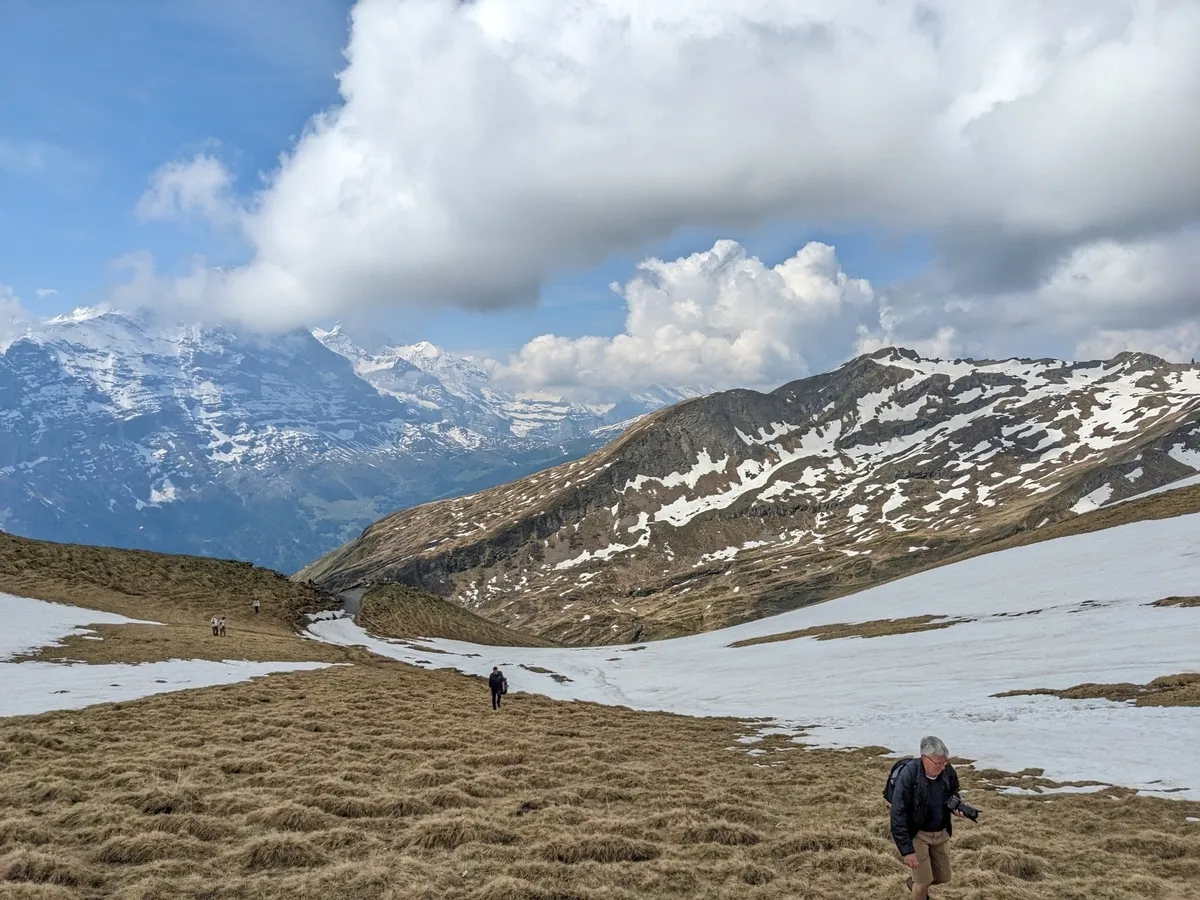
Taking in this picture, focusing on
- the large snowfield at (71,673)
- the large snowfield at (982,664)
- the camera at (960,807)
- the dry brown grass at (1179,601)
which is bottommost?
the large snowfield at (982,664)

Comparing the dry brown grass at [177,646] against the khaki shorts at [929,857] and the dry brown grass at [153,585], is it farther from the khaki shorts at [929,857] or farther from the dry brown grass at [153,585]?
the khaki shorts at [929,857]

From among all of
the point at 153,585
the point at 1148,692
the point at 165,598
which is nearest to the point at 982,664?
the point at 1148,692

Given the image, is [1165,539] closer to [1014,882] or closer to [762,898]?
[1014,882]

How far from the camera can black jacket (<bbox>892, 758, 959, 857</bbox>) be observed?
1091 centimetres

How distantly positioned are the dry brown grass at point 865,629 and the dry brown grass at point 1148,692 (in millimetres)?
22596

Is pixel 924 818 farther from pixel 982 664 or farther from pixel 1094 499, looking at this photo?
pixel 1094 499

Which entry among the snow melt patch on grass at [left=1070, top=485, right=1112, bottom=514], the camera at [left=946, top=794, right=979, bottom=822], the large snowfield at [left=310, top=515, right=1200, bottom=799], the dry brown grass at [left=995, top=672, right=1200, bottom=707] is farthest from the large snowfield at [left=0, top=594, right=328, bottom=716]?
the snow melt patch on grass at [left=1070, top=485, right=1112, bottom=514]

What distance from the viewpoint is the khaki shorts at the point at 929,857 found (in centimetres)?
1098

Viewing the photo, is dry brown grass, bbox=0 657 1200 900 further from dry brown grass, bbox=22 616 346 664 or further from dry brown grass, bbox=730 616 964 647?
dry brown grass, bbox=730 616 964 647

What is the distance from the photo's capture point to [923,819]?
1095cm

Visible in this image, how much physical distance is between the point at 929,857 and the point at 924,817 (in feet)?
2.33

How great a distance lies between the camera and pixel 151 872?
1214cm

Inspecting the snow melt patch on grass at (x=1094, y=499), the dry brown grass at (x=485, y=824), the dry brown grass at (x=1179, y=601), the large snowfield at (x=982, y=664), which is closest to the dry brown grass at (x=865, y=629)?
the large snowfield at (x=982, y=664)

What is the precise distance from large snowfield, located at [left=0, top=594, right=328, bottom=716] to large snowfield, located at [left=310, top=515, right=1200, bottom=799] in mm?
20720
